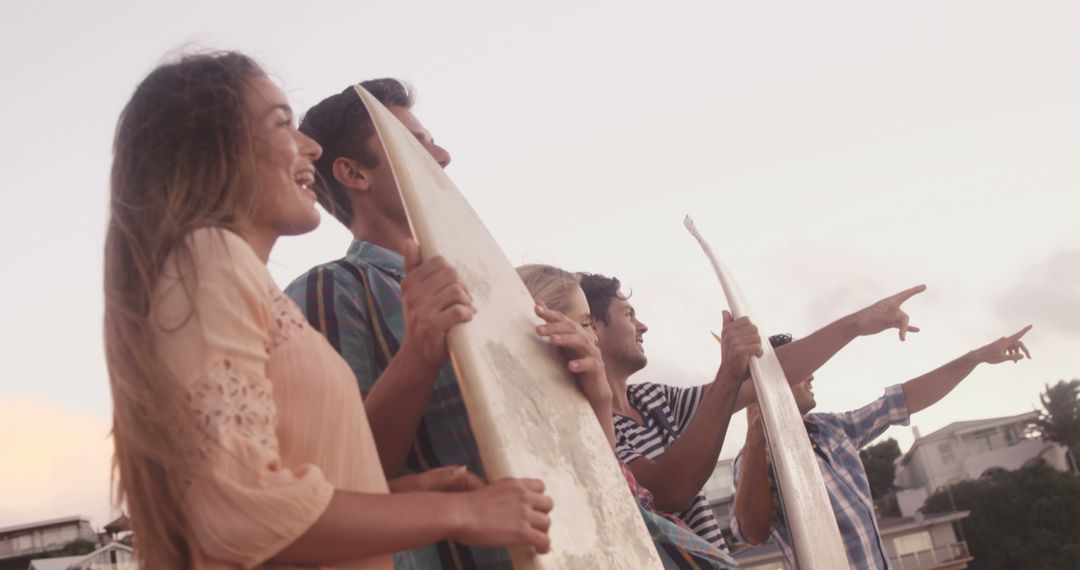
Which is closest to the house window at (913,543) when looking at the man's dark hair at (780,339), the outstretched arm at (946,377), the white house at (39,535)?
the outstretched arm at (946,377)

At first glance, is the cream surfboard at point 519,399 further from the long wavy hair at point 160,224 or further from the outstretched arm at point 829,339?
the outstretched arm at point 829,339

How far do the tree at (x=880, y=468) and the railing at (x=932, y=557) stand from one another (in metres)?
16.4

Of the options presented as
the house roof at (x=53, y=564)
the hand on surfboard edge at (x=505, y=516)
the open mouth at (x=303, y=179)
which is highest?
the house roof at (x=53, y=564)

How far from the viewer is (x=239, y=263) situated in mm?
1362

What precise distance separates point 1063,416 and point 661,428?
6134 cm

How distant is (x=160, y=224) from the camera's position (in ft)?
4.60

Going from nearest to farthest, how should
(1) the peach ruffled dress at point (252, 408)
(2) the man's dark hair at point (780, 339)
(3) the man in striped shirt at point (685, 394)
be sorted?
1. (1) the peach ruffled dress at point (252, 408)
2. (3) the man in striped shirt at point (685, 394)
3. (2) the man's dark hair at point (780, 339)

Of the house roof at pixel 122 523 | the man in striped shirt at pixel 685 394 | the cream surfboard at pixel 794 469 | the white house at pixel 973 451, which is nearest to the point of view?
the house roof at pixel 122 523

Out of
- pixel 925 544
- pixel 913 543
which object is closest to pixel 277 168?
pixel 913 543

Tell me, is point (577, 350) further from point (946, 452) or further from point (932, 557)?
point (946, 452)

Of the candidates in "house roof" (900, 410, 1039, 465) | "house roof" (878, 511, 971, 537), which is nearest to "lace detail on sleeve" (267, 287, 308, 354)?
"house roof" (878, 511, 971, 537)

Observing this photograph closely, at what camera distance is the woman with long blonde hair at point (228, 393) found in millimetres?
1224

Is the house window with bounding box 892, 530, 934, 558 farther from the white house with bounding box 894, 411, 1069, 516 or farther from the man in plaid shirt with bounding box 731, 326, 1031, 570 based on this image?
the man in plaid shirt with bounding box 731, 326, 1031, 570

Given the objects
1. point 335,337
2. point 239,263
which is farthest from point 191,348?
point 335,337
